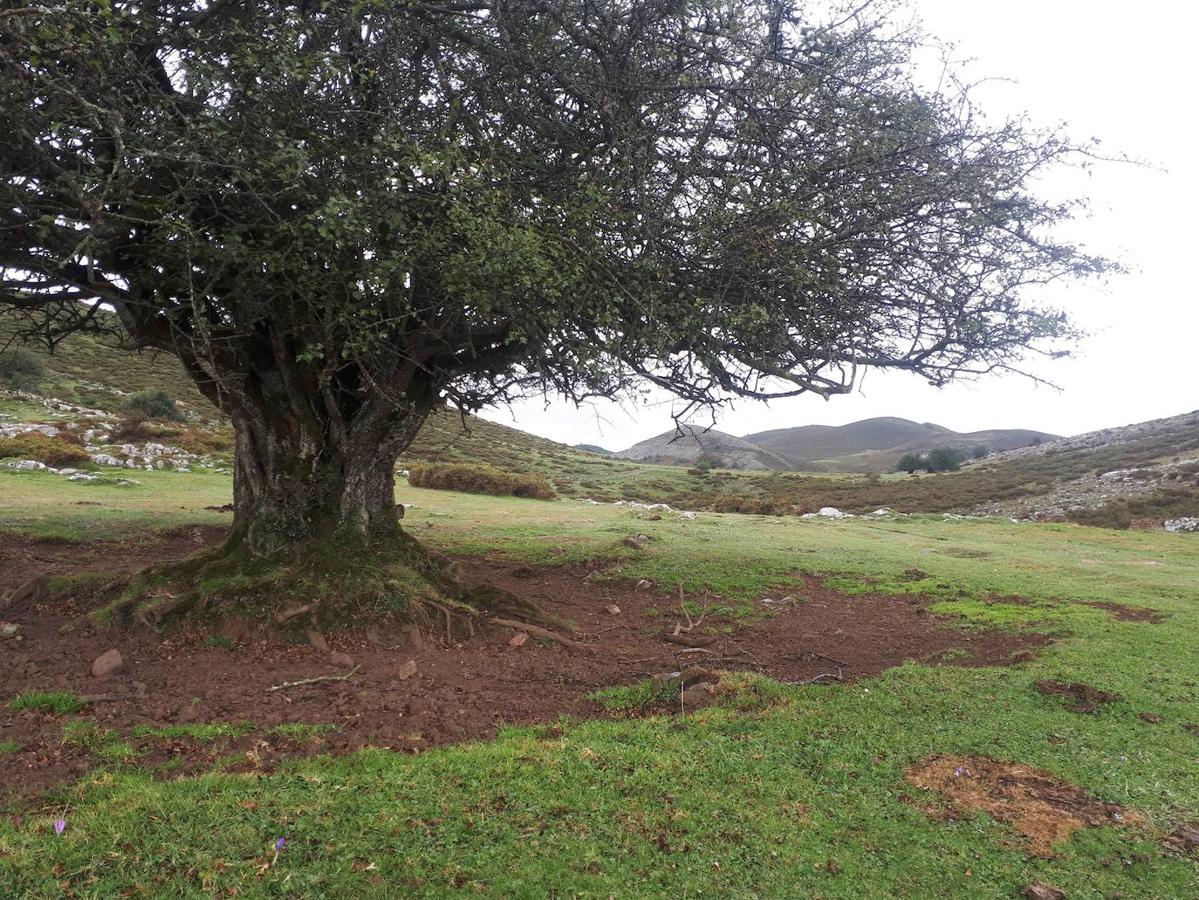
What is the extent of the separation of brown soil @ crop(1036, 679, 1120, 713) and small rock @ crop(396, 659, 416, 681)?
6.41 m

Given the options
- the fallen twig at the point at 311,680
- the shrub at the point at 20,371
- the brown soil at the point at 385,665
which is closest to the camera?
the brown soil at the point at 385,665

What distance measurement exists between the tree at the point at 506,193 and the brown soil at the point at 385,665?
2.19 metres

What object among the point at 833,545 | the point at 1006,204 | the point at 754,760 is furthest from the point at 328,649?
the point at 833,545

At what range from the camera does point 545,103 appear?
27.4 feet

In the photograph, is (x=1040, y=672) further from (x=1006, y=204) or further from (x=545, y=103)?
(x=545, y=103)

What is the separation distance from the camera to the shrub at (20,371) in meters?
43.7

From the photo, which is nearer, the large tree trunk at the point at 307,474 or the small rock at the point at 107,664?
the small rock at the point at 107,664

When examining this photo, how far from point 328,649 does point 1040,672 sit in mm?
7902

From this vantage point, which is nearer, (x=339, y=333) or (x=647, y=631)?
(x=339, y=333)

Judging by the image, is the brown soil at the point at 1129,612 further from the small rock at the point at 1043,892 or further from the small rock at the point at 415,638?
the small rock at the point at 415,638

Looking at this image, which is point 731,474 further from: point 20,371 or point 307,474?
point 307,474

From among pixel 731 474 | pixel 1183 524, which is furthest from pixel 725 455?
pixel 1183 524

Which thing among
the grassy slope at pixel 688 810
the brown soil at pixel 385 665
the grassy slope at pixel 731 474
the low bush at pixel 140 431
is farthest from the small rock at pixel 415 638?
the low bush at pixel 140 431

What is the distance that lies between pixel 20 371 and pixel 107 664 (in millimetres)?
50003
